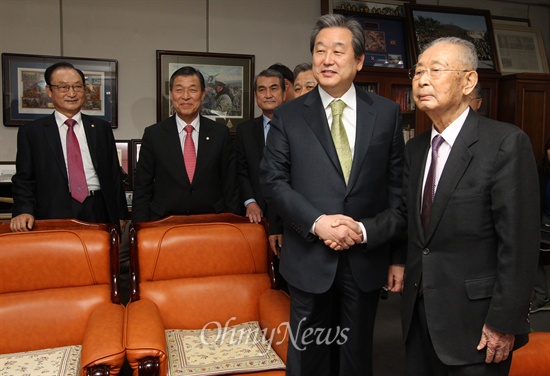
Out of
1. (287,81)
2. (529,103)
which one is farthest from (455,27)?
(287,81)

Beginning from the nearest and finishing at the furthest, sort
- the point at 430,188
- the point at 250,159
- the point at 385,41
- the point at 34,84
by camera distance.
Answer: the point at 430,188
the point at 250,159
the point at 34,84
the point at 385,41

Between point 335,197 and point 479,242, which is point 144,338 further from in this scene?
point 479,242

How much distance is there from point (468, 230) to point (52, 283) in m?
1.74

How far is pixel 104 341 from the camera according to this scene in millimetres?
1841

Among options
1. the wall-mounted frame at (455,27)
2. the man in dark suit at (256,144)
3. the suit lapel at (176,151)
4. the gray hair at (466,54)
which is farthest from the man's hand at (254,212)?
the wall-mounted frame at (455,27)

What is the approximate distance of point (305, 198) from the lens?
183cm

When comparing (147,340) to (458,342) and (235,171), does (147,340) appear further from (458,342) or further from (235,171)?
(235,171)

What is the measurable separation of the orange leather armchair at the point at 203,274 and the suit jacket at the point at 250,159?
21.3 inches

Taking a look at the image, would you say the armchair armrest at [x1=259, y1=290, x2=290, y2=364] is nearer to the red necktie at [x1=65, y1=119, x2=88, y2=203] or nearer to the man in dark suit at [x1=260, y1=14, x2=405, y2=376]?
the man in dark suit at [x1=260, y1=14, x2=405, y2=376]

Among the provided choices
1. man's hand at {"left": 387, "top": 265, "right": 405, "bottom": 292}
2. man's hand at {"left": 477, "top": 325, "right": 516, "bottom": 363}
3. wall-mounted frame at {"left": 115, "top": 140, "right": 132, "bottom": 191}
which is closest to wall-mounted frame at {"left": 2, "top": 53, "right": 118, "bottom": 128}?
wall-mounted frame at {"left": 115, "top": 140, "right": 132, "bottom": 191}

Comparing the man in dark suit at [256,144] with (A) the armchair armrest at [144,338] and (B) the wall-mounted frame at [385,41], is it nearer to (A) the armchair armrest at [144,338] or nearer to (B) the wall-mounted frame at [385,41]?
(A) the armchair armrest at [144,338]

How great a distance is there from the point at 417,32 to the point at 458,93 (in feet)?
13.2

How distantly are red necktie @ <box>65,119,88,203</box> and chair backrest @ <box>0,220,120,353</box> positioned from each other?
652 mm

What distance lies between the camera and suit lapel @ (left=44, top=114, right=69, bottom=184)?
2877 millimetres
